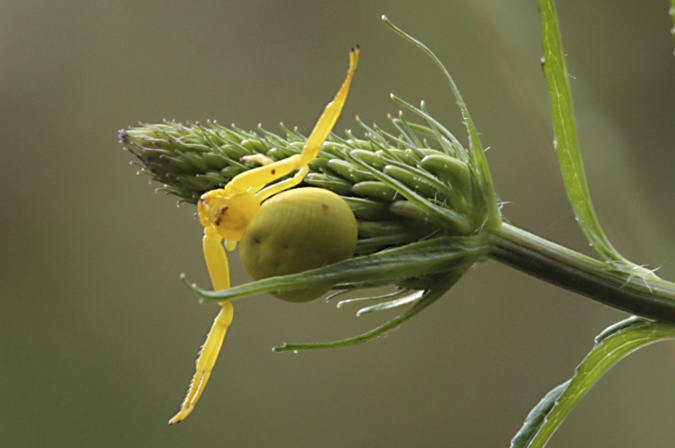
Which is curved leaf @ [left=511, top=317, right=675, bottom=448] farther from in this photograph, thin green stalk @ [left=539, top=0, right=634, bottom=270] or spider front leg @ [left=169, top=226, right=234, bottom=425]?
spider front leg @ [left=169, top=226, right=234, bottom=425]

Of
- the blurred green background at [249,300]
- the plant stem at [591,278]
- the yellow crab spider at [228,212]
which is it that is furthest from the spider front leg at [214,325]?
the blurred green background at [249,300]

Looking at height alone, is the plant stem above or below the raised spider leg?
below

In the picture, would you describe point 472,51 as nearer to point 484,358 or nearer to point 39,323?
point 484,358

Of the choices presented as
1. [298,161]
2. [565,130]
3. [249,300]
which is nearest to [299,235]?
[298,161]

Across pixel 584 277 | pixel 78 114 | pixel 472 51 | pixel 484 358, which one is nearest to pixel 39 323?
pixel 78 114

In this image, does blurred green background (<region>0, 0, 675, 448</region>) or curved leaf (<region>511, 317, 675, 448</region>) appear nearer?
curved leaf (<region>511, 317, 675, 448</region>)

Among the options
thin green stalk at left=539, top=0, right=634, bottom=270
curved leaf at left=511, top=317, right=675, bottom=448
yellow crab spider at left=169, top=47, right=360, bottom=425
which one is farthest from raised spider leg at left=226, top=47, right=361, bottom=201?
curved leaf at left=511, top=317, right=675, bottom=448

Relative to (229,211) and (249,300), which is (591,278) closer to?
(229,211)
